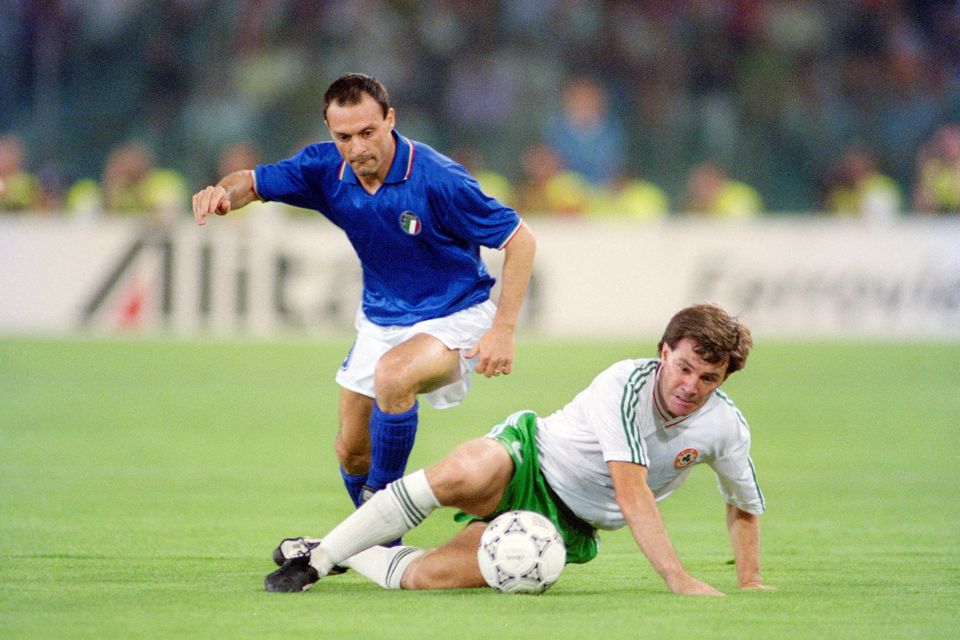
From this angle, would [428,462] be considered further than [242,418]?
No

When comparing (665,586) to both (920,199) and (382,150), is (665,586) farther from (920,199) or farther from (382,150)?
(920,199)

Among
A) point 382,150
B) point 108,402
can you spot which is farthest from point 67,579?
point 108,402

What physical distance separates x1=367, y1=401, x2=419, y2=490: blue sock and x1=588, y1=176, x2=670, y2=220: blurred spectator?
12.7 m

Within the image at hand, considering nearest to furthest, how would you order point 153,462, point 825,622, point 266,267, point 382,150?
point 825,622, point 382,150, point 153,462, point 266,267

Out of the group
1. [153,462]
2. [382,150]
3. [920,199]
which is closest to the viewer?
[382,150]

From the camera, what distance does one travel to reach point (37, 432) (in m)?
9.91

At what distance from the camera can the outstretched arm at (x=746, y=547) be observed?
206 inches

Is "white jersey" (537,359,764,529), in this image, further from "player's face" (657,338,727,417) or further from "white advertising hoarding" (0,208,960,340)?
"white advertising hoarding" (0,208,960,340)

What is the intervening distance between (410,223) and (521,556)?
1617 millimetres

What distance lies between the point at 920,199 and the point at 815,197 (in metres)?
1.27

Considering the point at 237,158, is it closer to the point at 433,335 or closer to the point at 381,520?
the point at 433,335

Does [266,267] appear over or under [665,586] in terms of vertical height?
over

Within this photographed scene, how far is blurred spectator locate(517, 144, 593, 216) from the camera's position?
59.4 feet

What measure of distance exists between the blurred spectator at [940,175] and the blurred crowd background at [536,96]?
3 centimetres
